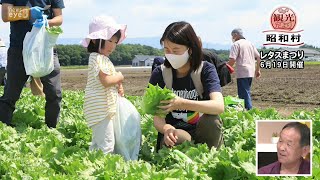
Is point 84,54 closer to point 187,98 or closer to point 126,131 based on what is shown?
point 126,131

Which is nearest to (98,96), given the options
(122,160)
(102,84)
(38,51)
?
(102,84)

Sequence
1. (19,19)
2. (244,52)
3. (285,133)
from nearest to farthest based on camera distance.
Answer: (285,133) < (19,19) < (244,52)

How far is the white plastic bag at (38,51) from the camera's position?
215 inches

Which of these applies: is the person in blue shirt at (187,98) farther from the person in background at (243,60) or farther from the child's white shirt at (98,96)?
the person in background at (243,60)

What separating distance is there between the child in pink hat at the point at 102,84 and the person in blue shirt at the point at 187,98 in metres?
0.39

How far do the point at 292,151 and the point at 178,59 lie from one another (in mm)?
1882

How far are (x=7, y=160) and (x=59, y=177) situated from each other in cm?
91

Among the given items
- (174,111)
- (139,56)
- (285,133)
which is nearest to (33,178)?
(174,111)

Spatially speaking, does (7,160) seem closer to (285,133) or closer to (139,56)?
(285,133)

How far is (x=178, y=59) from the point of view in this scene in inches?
165

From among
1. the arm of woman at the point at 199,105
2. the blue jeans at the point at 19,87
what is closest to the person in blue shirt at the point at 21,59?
the blue jeans at the point at 19,87

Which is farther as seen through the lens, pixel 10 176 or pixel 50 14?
pixel 50 14

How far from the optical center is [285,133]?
94.5 inches

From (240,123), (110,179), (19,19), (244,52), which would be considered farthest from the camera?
(244,52)
